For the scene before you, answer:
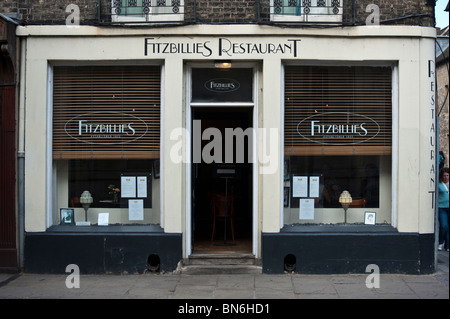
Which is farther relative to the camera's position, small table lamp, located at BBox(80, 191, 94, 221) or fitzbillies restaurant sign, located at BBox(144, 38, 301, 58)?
small table lamp, located at BBox(80, 191, 94, 221)

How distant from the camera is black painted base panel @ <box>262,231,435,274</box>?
8836 mm

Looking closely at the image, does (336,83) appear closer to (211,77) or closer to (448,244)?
(211,77)

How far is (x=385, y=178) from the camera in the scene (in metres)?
9.24

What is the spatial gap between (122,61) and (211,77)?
4.90ft

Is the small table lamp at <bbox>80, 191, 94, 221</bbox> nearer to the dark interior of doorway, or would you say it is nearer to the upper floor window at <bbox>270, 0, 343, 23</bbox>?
the dark interior of doorway

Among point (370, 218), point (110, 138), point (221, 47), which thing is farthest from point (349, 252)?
point (110, 138)

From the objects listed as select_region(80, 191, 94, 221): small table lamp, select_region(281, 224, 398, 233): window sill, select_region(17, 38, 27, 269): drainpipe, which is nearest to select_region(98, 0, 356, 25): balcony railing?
select_region(17, 38, 27, 269): drainpipe

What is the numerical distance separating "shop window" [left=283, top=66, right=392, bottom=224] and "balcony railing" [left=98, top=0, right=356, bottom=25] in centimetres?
83

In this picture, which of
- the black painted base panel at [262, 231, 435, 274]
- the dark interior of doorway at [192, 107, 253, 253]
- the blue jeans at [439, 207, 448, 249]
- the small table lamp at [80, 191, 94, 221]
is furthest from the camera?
the dark interior of doorway at [192, 107, 253, 253]

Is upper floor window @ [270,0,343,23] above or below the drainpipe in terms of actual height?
above

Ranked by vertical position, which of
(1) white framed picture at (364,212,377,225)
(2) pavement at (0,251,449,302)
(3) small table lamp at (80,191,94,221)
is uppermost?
(3) small table lamp at (80,191,94,221)

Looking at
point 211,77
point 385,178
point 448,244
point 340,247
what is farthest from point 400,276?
point 211,77

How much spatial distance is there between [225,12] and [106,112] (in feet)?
8.45

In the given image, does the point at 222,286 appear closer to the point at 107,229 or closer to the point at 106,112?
the point at 107,229
